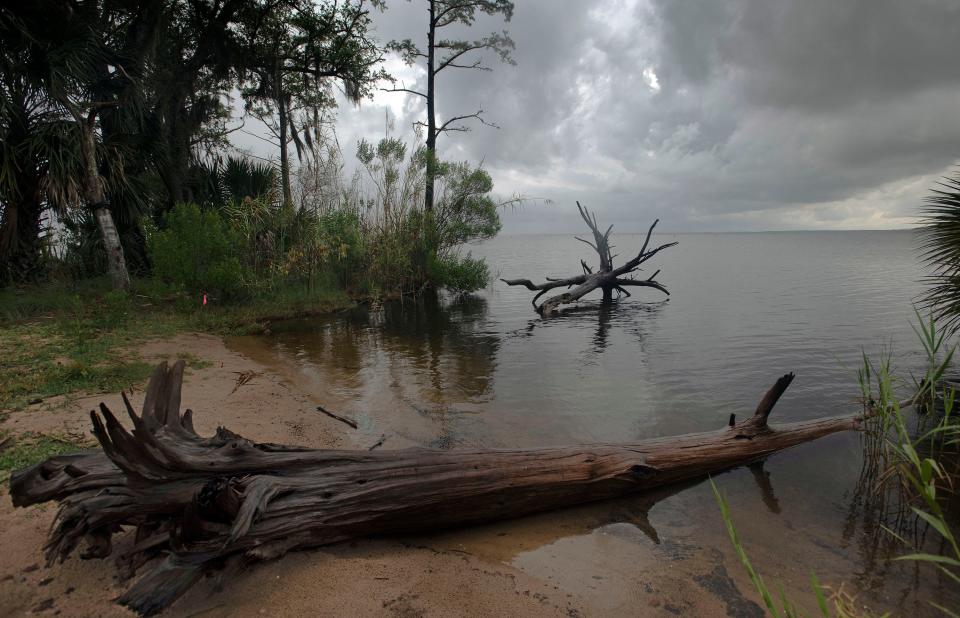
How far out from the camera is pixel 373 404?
701cm

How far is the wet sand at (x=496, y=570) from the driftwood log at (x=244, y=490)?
127 mm

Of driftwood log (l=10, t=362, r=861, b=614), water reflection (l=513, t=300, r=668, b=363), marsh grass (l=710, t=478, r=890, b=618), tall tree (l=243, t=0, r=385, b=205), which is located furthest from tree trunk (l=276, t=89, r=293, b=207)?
marsh grass (l=710, t=478, r=890, b=618)

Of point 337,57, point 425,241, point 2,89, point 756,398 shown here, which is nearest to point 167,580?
point 756,398

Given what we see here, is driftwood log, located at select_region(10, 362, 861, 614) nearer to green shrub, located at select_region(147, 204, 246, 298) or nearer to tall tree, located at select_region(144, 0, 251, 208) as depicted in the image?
green shrub, located at select_region(147, 204, 246, 298)

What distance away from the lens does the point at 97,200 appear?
11.1 metres

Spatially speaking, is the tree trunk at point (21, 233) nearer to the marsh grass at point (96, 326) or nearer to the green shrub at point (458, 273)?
the marsh grass at point (96, 326)

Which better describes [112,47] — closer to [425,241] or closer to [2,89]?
[2,89]

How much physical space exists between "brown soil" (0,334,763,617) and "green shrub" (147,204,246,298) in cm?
733

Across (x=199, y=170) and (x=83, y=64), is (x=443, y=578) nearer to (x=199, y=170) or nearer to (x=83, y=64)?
(x=83, y=64)

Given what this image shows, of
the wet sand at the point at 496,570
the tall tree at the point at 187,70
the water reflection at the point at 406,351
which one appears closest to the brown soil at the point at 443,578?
the wet sand at the point at 496,570

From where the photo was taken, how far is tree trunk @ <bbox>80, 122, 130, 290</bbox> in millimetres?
10906

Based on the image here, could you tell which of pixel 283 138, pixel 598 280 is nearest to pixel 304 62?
pixel 283 138

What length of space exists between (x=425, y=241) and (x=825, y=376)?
41.7 feet

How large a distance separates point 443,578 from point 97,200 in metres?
12.0
